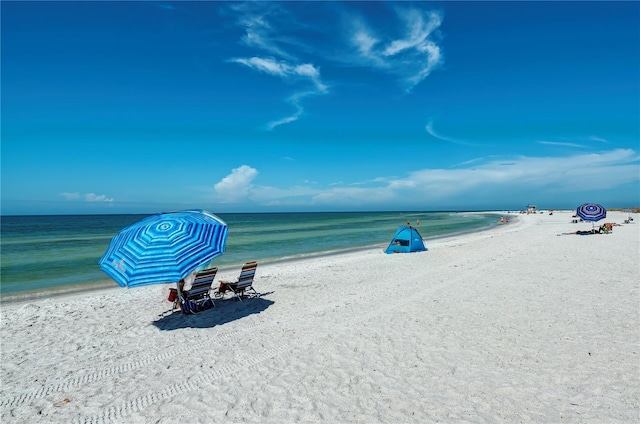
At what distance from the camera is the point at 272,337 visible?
6.74 metres

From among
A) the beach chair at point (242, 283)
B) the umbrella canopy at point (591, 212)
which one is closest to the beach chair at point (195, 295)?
the beach chair at point (242, 283)

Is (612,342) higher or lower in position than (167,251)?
lower

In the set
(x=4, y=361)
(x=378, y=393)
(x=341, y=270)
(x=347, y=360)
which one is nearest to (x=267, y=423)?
(x=378, y=393)

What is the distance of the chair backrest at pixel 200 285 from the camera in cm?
849

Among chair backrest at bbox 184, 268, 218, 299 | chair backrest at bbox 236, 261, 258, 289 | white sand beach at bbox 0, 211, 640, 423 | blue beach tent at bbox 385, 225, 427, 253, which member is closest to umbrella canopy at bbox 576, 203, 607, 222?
blue beach tent at bbox 385, 225, 427, 253

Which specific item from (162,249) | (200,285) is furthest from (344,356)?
(200,285)

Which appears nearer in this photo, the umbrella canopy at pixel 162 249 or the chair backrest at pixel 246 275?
the umbrella canopy at pixel 162 249

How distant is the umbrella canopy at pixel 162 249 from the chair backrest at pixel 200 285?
5.01ft

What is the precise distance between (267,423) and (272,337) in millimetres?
2714

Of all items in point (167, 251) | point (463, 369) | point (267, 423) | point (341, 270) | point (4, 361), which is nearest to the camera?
point (267, 423)

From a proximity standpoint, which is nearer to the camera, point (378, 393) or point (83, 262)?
point (378, 393)

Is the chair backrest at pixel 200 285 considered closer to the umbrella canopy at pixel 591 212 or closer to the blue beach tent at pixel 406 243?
the blue beach tent at pixel 406 243

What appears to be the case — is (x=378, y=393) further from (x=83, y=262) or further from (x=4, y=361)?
(x=83, y=262)

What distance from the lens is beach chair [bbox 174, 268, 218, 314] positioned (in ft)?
27.9
